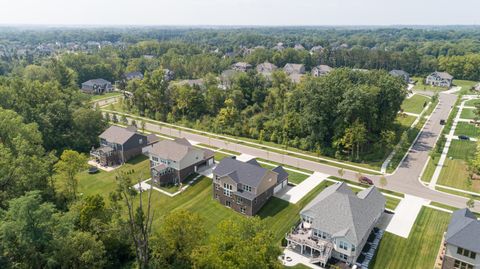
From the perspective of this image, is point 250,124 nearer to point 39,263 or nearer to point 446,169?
point 446,169

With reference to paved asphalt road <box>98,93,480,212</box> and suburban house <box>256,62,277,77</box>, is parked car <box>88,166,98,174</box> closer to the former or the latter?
paved asphalt road <box>98,93,480,212</box>

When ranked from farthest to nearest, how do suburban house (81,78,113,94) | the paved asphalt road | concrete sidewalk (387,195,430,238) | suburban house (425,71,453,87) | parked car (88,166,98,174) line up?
suburban house (425,71,453,87), suburban house (81,78,113,94), parked car (88,166,98,174), the paved asphalt road, concrete sidewalk (387,195,430,238)

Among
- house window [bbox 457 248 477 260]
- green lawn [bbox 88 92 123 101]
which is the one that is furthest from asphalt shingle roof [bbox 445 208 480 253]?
green lawn [bbox 88 92 123 101]

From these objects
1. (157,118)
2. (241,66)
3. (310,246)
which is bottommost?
(310,246)

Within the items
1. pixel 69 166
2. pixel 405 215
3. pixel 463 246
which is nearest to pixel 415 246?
pixel 463 246

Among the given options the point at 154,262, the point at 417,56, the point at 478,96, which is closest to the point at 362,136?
the point at 154,262

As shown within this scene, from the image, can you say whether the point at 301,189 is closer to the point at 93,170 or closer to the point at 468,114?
the point at 93,170
